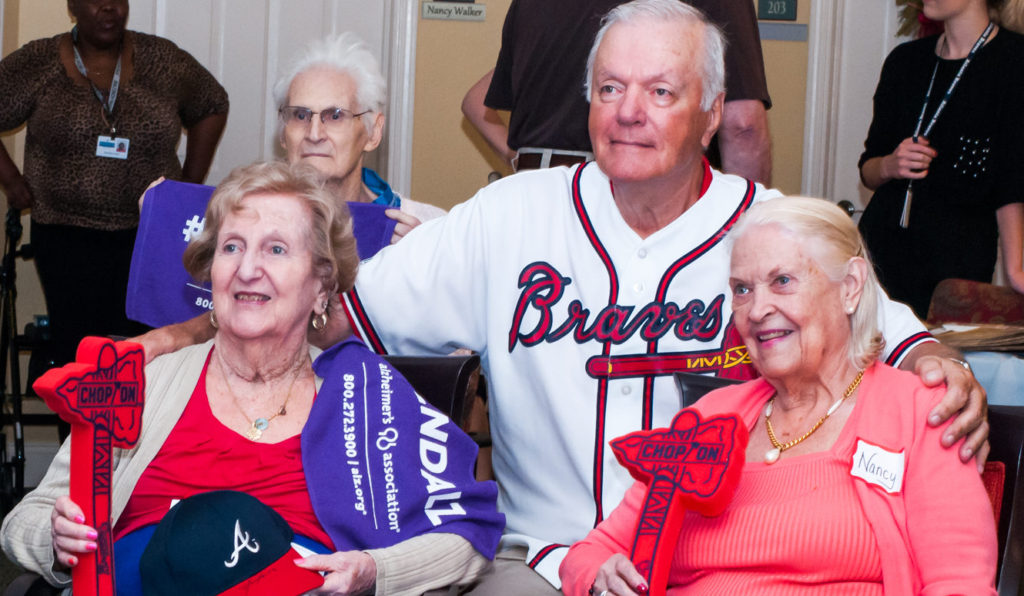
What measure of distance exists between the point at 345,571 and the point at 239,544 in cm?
23

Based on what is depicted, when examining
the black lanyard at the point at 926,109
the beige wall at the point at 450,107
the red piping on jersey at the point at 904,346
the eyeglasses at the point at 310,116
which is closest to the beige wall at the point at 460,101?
the beige wall at the point at 450,107

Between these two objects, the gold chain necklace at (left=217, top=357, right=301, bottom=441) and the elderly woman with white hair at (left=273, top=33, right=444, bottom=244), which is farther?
the elderly woman with white hair at (left=273, top=33, right=444, bottom=244)

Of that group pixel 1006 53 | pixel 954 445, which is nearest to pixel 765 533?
pixel 954 445

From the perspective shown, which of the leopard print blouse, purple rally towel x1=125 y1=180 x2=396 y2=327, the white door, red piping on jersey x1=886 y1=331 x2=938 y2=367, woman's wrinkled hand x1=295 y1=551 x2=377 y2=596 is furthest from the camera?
the white door

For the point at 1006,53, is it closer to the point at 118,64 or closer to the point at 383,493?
the point at 383,493

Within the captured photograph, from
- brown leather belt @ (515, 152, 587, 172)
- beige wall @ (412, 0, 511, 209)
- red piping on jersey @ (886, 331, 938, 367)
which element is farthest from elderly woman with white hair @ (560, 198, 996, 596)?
beige wall @ (412, 0, 511, 209)

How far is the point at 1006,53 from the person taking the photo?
3217 millimetres

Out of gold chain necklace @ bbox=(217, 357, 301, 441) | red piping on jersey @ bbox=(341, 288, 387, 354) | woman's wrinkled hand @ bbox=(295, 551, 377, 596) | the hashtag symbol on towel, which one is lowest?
woman's wrinkled hand @ bbox=(295, 551, 377, 596)

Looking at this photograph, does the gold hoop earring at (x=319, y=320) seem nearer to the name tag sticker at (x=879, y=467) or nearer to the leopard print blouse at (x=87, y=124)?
the name tag sticker at (x=879, y=467)

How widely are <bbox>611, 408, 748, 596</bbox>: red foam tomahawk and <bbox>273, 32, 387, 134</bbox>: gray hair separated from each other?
70.1 inches

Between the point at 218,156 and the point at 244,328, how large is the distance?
303 cm

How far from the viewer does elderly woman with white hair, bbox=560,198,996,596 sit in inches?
61.2

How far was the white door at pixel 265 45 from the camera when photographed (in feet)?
15.6

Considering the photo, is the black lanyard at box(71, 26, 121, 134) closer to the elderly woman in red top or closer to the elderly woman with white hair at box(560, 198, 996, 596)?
the elderly woman in red top
